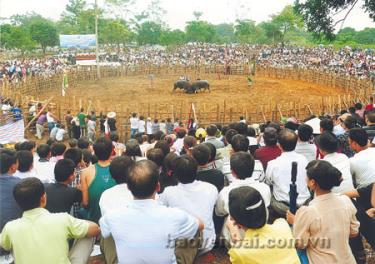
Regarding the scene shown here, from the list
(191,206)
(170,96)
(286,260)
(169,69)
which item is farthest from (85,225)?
(169,69)

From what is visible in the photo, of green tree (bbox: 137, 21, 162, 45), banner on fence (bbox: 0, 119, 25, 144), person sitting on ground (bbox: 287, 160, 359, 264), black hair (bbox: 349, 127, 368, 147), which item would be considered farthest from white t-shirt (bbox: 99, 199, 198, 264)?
green tree (bbox: 137, 21, 162, 45)

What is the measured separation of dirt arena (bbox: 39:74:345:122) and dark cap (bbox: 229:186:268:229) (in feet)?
46.5

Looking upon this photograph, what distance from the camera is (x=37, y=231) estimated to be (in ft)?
10.1

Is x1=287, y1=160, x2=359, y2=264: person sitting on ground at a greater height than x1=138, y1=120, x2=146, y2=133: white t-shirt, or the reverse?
x1=287, y1=160, x2=359, y2=264: person sitting on ground

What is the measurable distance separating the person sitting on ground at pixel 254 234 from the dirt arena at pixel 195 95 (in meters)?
14.2

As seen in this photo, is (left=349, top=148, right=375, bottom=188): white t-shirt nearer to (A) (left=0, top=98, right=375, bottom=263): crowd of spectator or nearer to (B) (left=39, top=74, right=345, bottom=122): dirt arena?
(A) (left=0, top=98, right=375, bottom=263): crowd of spectator

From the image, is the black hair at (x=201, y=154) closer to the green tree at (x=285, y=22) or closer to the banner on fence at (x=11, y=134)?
the banner on fence at (x=11, y=134)

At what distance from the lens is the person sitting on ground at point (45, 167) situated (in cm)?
502

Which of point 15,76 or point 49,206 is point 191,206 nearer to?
point 49,206

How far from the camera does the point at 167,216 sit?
118 inches

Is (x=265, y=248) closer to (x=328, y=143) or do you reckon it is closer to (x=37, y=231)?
(x=37, y=231)

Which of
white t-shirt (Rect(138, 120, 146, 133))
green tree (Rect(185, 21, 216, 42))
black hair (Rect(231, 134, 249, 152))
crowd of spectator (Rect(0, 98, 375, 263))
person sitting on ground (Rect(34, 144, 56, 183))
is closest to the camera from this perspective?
crowd of spectator (Rect(0, 98, 375, 263))

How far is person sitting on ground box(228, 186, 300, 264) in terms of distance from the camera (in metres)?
2.63

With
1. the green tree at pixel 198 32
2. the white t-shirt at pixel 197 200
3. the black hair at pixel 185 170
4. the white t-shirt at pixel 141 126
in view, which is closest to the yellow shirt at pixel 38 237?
the white t-shirt at pixel 197 200
